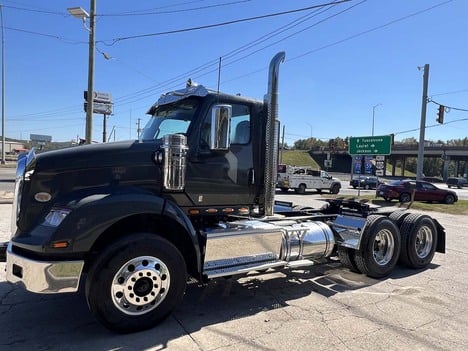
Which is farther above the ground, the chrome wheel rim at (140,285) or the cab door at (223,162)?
the cab door at (223,162)

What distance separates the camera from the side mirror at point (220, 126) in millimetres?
4672

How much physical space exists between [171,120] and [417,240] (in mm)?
4914

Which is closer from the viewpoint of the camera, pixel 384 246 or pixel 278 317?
pixel 278 317

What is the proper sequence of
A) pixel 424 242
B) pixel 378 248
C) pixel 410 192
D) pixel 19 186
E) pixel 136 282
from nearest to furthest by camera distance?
pixel 136 282 → pixel 19 186 → pixel 378 248 → pixel 424 242 → pixel 410 192

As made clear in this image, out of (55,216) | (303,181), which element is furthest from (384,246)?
(303,181)

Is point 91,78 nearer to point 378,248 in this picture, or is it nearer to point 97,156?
point 97,156

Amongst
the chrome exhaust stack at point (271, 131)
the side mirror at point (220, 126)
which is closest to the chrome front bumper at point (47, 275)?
the side mirror at point (220, 126)

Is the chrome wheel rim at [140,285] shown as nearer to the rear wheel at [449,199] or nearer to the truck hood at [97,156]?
the truck hood at [97,156]

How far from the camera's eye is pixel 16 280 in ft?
13.0

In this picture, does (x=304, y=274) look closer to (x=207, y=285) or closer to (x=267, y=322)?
(x=207, y=285)

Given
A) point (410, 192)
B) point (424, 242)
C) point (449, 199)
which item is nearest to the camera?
point (424, 242)

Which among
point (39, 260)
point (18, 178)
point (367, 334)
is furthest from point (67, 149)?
point (367, 334)

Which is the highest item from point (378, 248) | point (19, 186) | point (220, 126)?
point (220, 126)

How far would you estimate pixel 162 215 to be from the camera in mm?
4367
